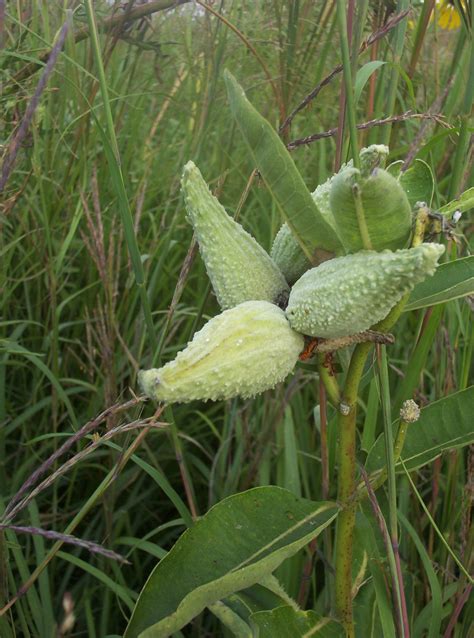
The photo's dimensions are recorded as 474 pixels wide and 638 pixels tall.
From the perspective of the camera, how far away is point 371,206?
0.63 metres

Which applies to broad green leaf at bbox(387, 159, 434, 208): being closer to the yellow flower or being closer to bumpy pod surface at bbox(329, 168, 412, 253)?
bumpy pod surface at bbox(329, 168, 412, 253)

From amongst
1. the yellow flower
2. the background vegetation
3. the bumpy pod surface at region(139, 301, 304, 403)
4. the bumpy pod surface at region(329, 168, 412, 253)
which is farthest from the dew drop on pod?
the yellow flower

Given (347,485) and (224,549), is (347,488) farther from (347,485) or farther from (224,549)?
(224,549)

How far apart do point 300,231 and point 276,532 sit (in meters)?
0.32

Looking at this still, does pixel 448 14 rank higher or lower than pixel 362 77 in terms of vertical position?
higher

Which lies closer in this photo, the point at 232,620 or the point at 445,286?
the point at 445,286

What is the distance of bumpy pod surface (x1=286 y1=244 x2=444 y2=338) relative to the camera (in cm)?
62

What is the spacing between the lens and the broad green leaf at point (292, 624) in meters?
0.81

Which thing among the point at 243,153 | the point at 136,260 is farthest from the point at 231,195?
the point at 136,260

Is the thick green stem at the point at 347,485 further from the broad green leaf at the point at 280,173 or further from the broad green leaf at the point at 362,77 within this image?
the broad green leaf at the point at 362,77

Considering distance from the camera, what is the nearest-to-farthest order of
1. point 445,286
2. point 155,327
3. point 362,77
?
point 445,286 < point 362,77 < point 155,327

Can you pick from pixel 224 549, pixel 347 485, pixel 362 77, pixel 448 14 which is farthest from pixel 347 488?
pixel 448 14

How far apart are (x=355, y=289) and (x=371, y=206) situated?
7 centimetres

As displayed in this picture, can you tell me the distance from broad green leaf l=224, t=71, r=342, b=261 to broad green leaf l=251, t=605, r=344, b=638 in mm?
392
